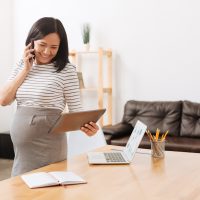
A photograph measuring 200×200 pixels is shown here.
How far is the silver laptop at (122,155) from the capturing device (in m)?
1.97

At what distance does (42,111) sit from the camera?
79.6 inches

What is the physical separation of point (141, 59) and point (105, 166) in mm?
3284

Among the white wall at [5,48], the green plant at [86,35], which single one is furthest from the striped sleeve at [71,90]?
the white wall at [5,48]

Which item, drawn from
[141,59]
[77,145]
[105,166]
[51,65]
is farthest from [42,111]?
[141,59]

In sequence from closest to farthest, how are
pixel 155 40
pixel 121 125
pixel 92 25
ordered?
pixel 121 125
pixel 155 40
pixel 92 25

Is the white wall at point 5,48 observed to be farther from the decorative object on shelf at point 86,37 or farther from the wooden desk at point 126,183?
the wooden desk at point 126,183

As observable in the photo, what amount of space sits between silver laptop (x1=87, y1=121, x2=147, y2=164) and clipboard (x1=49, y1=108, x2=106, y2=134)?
21cm

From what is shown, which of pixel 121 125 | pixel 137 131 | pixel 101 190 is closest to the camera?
pixel 101 190

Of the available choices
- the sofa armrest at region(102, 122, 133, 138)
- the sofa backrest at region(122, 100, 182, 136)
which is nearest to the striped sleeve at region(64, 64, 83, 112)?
the sofa armrest at region(102, 122, 133, 138)

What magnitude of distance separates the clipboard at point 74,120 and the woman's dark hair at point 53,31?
0.33m

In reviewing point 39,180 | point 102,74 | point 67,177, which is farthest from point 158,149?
point 102,74

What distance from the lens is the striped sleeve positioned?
6.82 ft

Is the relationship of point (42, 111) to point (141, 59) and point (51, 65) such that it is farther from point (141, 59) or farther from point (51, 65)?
point (141, 59)

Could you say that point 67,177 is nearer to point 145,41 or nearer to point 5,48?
point 145,41
